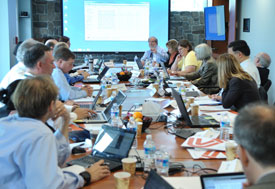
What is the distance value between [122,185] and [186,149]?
750mm

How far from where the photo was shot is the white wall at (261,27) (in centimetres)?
634

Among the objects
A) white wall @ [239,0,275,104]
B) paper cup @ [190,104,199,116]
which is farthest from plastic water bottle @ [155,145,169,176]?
white wall @ [239,0,275,104]

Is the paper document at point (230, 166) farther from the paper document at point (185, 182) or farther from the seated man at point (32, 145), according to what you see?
the seated man at point (32, 145)

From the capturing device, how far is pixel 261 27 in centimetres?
673

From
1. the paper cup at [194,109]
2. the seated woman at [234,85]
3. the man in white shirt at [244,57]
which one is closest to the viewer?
the paper cup at [194,109]

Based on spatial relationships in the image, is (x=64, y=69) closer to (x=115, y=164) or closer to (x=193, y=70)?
(x=115, y=164)

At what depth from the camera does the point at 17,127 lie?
1.69m

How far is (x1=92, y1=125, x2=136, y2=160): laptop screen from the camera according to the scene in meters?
2.08

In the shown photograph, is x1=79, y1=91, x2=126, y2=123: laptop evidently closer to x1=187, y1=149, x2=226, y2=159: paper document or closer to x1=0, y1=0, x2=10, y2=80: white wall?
x1=187, y1=149, x2=226, y2=159: paper document

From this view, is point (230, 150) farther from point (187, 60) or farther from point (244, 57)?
point (187, 60)

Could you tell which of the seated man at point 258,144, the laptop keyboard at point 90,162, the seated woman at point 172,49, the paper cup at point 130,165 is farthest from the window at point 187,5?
the seated man at point 258,144

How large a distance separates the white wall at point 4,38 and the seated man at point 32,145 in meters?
6.24

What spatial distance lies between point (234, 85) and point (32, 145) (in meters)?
2.45

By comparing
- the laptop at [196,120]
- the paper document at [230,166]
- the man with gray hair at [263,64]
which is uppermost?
the man with gray hair at [263,64]
